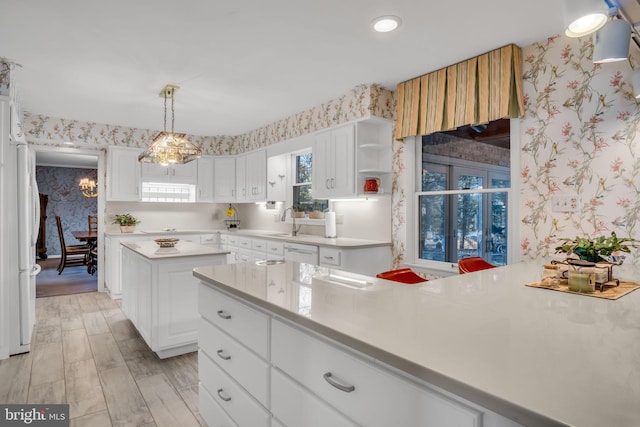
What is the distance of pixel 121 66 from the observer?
3277 millimetres

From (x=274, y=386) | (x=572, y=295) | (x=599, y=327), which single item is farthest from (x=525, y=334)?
(x=274, y=386)

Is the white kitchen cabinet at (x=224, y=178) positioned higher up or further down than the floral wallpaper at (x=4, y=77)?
further down

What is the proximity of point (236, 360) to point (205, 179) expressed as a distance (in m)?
5.23

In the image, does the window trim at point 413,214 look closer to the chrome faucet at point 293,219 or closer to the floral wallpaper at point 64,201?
the chrome faucet at point 293,219

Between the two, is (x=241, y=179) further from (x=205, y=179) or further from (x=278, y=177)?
(x=278, y=177)

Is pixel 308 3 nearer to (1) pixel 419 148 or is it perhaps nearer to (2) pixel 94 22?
(2) pixel 94 22

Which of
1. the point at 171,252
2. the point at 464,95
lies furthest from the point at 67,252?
the point at 464,95

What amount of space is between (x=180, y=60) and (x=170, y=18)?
0.69m

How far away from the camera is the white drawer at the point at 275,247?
14.9ft

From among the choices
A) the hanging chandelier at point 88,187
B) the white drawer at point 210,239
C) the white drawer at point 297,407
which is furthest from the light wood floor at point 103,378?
the hanging chandelier at point 88,187

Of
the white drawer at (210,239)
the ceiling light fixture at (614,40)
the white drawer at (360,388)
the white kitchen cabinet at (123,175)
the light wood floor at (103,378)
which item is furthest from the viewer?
the white drawer at (210,239)

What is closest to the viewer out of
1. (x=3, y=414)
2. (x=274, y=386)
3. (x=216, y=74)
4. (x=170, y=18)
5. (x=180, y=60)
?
(x=274, y=386)

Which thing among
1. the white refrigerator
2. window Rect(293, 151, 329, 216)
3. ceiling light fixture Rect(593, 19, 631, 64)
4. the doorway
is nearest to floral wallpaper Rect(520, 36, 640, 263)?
ceiling light fixture Rect(593, 19, 631, 64)

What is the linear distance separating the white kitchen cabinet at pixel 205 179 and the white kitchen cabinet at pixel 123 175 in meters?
0.97
